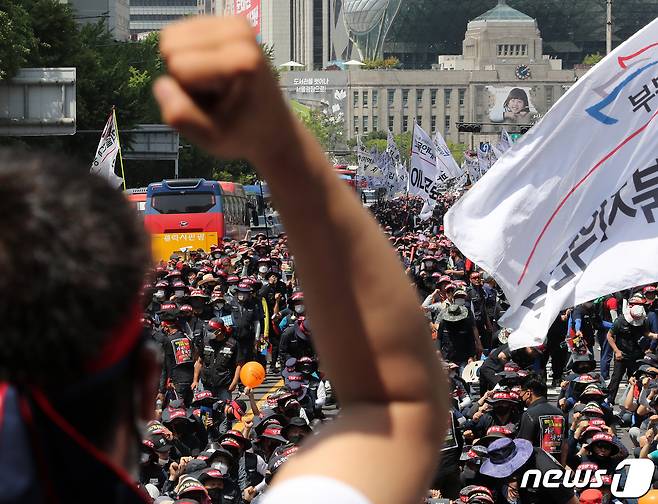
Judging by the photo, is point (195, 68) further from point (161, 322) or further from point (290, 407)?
point (161, 322)

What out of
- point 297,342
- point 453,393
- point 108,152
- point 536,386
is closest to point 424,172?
point 108,152

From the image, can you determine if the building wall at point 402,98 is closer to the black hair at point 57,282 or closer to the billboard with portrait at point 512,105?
the billboard with portrait at point 512,105

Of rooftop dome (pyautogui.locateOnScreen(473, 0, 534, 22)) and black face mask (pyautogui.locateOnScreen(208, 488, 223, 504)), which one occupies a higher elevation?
rooftop dome (pyautogui.locateOnScreen(473, 0, 534, 22))

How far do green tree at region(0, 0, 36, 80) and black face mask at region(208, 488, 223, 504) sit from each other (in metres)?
25.3

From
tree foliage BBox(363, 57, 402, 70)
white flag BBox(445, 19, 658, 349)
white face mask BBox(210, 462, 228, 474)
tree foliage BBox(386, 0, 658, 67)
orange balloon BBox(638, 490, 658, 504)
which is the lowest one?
white face mask BBox(210, 462, 228, 474)

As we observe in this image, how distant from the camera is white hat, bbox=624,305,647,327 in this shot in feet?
53.1

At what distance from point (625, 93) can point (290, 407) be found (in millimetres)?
4370

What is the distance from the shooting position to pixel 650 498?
7.48 meters

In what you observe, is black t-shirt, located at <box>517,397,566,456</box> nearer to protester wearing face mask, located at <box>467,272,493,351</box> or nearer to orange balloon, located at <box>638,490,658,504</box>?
orange balloon, located at <box>638,490,658,504</box>

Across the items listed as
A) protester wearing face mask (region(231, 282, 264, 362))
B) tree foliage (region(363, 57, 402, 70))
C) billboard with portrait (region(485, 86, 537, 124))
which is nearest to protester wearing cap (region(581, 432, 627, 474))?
protester wearing face mask (region(231, 282, 264, 362))

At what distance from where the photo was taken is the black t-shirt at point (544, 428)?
9.83 meters

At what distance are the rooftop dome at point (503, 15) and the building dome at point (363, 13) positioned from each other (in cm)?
1179

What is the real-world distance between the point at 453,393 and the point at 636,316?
4.24 metres

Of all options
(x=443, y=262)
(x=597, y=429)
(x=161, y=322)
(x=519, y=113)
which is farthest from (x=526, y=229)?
(x=519, y=113)
